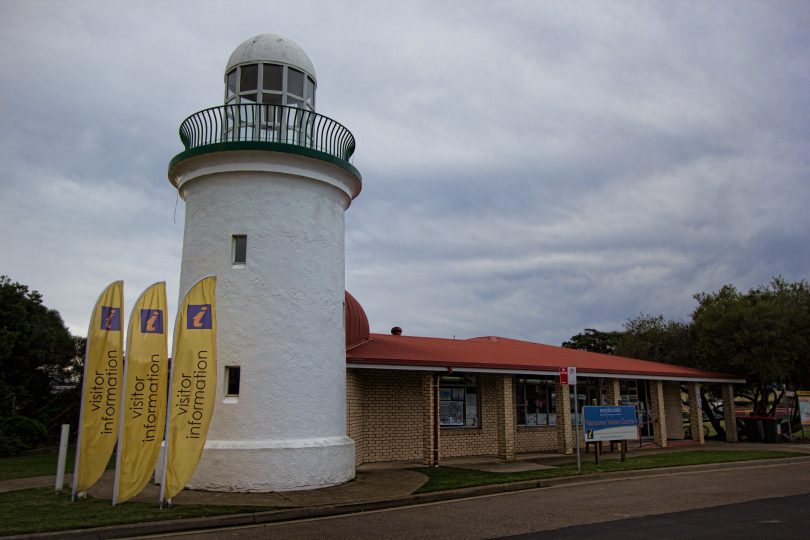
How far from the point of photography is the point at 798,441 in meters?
23.5

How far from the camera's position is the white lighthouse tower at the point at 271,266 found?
39.2 ft

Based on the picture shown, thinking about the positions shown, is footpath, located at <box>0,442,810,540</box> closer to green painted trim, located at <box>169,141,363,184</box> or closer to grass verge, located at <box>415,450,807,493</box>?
grass verge, located at <box>415,450,807,493</box>

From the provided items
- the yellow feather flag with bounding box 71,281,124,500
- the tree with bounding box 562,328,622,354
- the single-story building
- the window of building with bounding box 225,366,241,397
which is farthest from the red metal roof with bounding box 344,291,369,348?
the tree with bounding box 562,328,622,354

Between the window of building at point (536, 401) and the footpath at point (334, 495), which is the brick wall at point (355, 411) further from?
the window of building at point (536, 401)

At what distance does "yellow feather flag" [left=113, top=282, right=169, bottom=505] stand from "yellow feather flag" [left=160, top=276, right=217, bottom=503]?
35 centimetres

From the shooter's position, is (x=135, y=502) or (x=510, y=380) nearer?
(x=135, y=502)

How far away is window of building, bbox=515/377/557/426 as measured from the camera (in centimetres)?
2017

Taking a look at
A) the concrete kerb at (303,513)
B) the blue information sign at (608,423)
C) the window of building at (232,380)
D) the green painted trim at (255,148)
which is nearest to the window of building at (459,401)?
the blue information sign at (608,423)

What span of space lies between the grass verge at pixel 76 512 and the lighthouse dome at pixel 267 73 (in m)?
7.91

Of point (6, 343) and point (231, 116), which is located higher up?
point (231, 116)

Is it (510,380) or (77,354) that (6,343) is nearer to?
(77,354)

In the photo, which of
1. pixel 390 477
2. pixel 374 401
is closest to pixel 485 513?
pixel 390 477

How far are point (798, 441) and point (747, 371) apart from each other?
3045mm

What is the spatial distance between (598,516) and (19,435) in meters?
20.9
